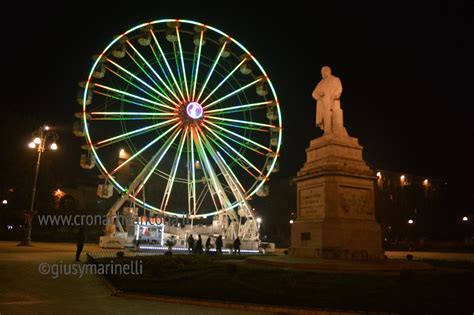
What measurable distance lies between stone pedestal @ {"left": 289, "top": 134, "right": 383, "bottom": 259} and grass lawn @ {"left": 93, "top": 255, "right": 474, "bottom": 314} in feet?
10.5

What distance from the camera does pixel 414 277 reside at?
1136cm

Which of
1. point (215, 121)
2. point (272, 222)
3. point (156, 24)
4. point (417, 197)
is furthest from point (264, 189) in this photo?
point (417, 197)

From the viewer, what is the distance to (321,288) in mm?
9875

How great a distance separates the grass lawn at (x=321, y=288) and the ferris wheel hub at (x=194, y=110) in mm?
23586

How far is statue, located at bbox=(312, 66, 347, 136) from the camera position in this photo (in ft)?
58.5

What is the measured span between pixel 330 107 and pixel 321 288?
389 inches

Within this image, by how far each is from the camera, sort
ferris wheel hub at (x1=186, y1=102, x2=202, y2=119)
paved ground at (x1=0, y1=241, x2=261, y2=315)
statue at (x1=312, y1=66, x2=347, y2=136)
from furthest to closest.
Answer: ferris wheel hub at (x1=186, y1=102, x2=202, y2=119) < statue at (x1=312, y1=66, x2=347, y2=136) < paved ground at (x1=0, y1=241, x2=261, y2=315)

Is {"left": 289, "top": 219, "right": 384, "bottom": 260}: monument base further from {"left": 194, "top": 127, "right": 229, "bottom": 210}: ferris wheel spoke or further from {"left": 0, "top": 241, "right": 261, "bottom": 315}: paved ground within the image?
{"left": 194, "top": 127, "right": 229, "bottom": 210}: ferris wheel spoke

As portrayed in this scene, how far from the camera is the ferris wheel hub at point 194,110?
35.8 meters

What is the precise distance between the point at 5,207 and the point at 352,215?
41.6m

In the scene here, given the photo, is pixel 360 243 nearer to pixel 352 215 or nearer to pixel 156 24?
pixel 352 215

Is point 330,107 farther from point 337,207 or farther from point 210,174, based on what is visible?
point 210,174

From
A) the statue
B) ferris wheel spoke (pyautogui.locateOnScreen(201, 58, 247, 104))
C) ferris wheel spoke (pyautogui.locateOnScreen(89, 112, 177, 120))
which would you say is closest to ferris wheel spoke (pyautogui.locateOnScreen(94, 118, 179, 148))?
ferris wheel spoke (pyautogui.locateOnScreen(89, 112, 177, 120))

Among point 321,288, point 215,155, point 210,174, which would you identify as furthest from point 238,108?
point 321,288
